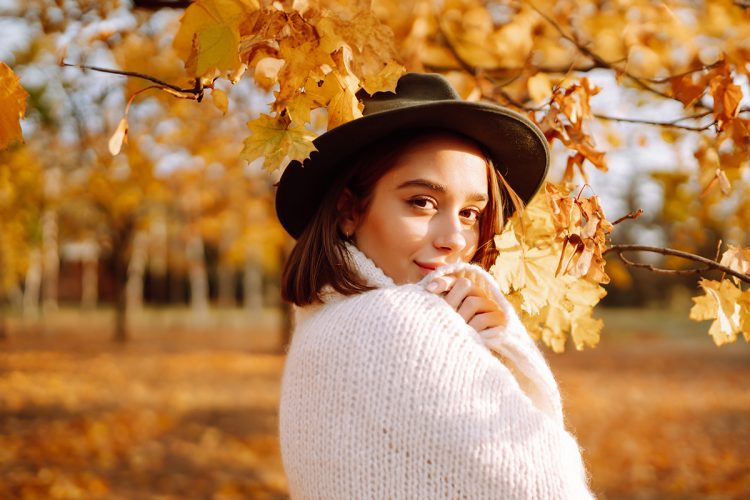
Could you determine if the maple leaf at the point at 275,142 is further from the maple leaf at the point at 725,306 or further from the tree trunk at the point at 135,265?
the tree trunk at the point at 135,265

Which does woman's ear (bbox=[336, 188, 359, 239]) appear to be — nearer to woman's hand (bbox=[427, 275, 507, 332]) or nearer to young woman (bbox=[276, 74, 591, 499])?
young woman (bbox=[276, 74, 591, 499])

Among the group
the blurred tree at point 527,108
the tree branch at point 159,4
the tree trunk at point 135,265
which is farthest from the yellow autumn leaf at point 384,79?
the tree trunk at point 135,265

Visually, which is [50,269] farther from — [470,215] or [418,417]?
[418,417]

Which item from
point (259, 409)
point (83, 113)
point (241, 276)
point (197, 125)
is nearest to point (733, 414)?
point (259, 409)

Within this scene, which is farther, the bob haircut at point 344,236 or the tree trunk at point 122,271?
the tree trunk at point 122,271

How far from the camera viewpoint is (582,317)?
215cm

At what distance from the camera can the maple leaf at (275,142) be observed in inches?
62.2

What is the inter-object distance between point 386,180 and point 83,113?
6.99 meters

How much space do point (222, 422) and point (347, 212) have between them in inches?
272

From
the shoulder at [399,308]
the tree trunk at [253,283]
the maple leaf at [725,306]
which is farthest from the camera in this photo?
the tree trunk at [253,283]

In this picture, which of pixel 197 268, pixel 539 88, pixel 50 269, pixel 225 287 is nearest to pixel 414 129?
pixel 539 88

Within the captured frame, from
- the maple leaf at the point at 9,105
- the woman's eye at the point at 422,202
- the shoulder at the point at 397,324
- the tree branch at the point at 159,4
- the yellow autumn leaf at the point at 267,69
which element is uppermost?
the tree branch at the point at 159,4

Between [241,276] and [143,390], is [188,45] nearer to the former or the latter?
[143,390]

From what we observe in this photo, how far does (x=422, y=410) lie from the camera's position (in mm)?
1284
